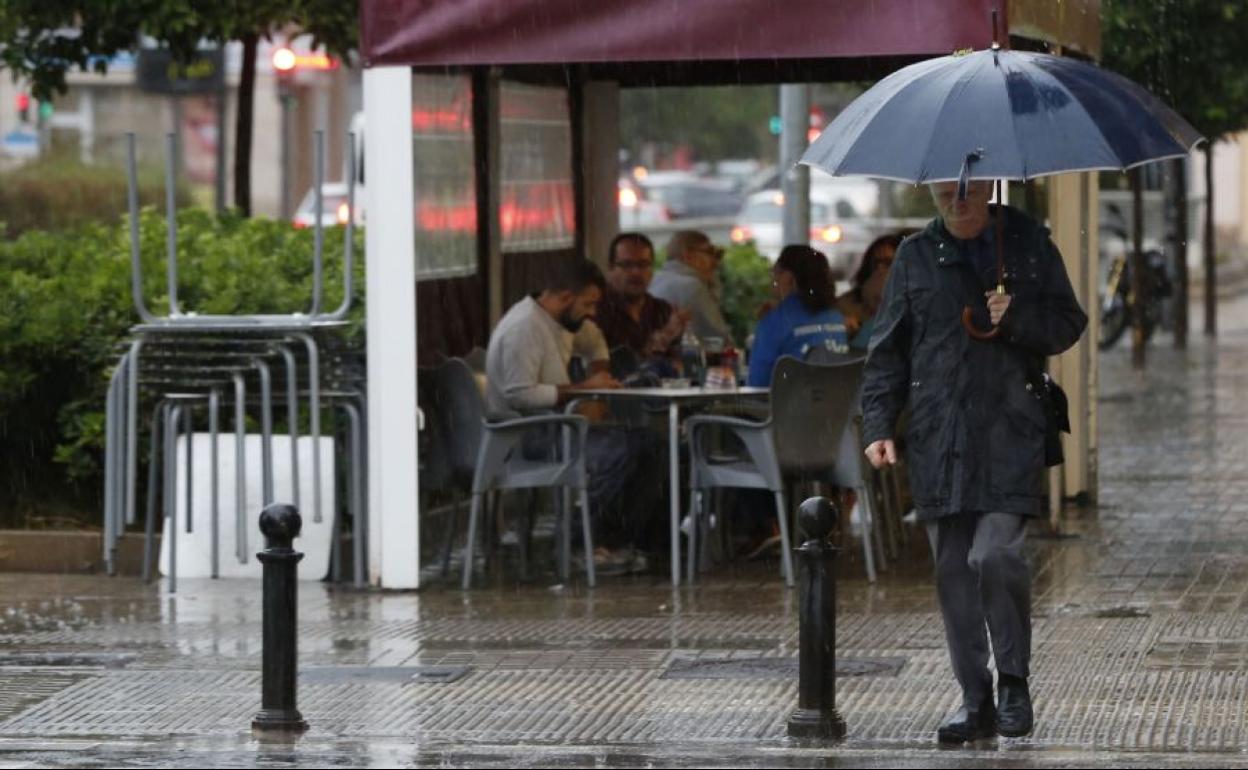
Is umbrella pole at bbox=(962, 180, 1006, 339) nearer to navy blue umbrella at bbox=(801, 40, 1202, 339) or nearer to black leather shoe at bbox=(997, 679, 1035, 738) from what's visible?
navy blue umbrella at bbox=(801, 40, 1202, 339)

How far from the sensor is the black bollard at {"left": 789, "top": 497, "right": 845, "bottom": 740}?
7.64 m

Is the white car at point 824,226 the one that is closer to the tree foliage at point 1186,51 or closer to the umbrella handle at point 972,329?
the tree foliage at point 1186,51

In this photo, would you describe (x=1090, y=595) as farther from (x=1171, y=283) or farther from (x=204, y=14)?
(x=1171, y=283)

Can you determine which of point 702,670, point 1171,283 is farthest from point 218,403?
point 1171,283

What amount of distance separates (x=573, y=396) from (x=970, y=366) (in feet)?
14.8

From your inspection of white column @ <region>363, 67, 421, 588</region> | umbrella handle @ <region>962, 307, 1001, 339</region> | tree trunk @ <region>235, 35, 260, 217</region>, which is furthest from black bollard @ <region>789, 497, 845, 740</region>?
tree trunk @ <region>235, 35, 260, 217</region>

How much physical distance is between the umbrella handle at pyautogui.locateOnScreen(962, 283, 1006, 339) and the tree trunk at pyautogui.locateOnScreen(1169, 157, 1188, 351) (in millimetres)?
18357

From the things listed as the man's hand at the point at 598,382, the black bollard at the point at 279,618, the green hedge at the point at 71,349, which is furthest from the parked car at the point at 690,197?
the black bollard at the point at 279,618

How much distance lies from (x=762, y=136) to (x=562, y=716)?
163ft

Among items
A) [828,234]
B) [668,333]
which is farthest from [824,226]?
[668,333]

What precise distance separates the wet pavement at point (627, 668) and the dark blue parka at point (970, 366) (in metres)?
0.79

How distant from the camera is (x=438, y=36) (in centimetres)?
1122

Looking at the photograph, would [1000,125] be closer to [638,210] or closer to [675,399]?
[675,399]

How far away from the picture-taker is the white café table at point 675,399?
11.5m
